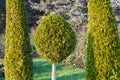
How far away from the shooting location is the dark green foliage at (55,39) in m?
8.48

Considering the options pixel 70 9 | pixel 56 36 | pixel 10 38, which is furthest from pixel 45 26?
pixel 70 9

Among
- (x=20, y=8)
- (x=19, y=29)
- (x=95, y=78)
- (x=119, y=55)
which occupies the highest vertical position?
(x=20, y=8)

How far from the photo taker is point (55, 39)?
334 inches

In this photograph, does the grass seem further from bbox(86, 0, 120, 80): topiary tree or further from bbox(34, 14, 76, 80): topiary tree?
bbox(86, 0, 120, 80): topiary tree

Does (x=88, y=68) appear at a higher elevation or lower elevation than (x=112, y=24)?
lower

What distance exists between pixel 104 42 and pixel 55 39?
1.31 metres

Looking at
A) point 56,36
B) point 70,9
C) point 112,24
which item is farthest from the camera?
point 70,9

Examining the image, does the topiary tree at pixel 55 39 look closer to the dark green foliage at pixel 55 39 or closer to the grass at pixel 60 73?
the dark green foliage at pixel 55 39

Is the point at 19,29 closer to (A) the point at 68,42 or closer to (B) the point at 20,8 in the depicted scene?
(B) the point at 20,8

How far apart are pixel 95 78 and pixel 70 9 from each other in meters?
9.45

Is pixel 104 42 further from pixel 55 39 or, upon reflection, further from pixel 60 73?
pixel 60 73

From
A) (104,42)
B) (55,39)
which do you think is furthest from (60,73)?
(104,42)

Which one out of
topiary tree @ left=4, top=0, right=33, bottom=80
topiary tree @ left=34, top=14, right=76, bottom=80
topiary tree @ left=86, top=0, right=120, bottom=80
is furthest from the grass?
topiary tree @ left=86, top=0, right=120, bottom=80

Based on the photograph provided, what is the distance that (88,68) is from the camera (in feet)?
26.8
